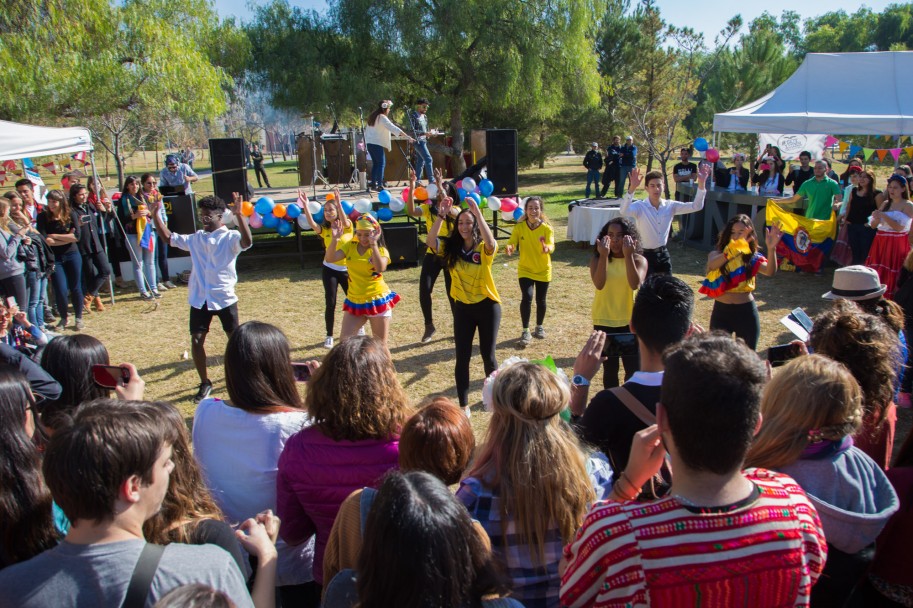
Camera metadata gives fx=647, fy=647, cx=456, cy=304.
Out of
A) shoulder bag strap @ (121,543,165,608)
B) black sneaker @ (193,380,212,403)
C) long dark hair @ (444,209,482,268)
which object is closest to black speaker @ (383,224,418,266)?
black sneaker @ (193,380,212,403)

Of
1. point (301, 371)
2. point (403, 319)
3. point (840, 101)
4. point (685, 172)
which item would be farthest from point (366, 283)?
point (685, 172)

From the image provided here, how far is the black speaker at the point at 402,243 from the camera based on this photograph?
10.9m

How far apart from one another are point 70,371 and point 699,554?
2651mm

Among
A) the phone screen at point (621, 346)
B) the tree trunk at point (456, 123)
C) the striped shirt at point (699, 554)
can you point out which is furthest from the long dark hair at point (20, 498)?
the tree trunk at point (456, 123)

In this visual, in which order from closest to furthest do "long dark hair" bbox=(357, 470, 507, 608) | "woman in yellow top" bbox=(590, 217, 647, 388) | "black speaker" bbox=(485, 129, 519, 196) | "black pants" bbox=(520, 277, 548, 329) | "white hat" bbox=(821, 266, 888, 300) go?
"long dark hair" bbox=(357, 470, 507, 608) < "white hat" bbox=(821, 266, 888, 300) < "woman in yellow top" bbox=(590, 217, 647, 388) < "black pants" bbox=(520, 277, 548, 329) < "black speaker" bbox=(485, 129, 519, 196)

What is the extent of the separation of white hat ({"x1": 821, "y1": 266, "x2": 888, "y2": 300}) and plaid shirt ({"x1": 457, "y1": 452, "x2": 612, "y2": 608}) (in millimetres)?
2827

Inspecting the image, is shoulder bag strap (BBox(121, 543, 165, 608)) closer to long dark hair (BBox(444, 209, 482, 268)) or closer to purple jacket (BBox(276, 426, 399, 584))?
purple jacket (BBox(276, 426, 399, 584))

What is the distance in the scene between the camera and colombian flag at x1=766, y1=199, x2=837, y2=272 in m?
9.95

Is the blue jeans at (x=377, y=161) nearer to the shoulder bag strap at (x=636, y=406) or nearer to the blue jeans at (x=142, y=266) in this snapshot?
the blue jeans at (x=142, y=266)

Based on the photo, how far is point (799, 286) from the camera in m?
9.33

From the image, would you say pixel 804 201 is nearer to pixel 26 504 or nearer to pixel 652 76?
pixel 26 504

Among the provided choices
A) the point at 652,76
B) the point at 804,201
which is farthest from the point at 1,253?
the point at 652,76

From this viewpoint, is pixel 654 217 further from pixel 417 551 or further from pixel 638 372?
pixel 417 551

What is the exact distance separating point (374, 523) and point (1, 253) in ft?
23.5
